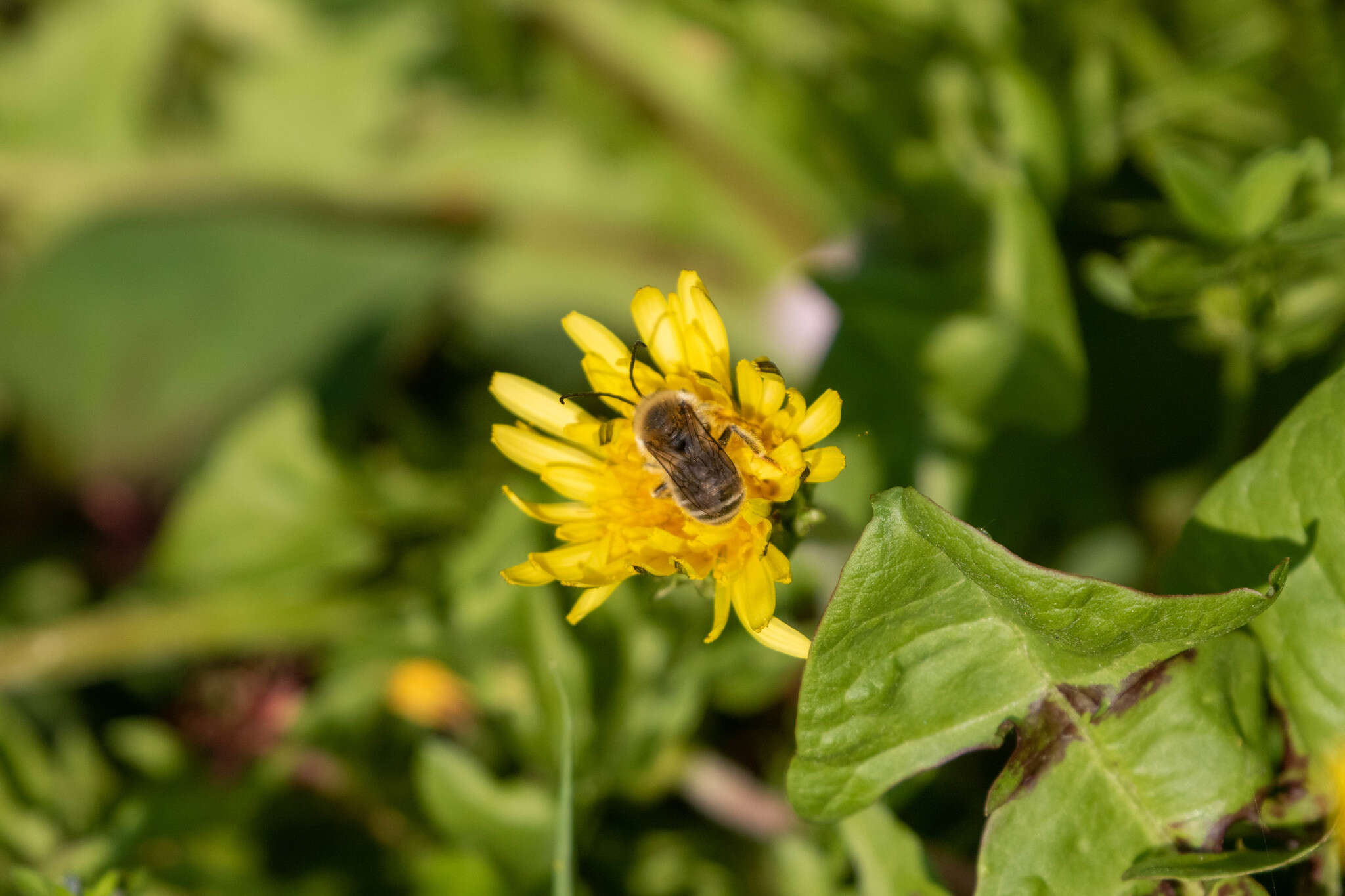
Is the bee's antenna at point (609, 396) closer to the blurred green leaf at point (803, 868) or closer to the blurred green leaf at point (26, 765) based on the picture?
the blurred green leaf at point (803, 868)

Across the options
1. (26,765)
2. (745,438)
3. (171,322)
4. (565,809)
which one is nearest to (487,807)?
(565,809)

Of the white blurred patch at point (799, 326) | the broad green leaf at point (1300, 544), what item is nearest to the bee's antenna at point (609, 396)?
the broad green leaf at point (1300, 544)

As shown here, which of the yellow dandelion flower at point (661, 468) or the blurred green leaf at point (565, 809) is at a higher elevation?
the yellow dandelion flower at point (661, 468)

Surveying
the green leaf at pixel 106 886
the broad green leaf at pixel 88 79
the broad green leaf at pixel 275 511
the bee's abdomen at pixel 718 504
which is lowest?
the green leaf at pixel 106 886

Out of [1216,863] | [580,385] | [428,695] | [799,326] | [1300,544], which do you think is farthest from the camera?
[580,385]

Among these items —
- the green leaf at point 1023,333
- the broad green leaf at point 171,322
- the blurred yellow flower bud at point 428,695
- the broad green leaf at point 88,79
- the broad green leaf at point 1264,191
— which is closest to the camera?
the broad green leaf at point 1264,191

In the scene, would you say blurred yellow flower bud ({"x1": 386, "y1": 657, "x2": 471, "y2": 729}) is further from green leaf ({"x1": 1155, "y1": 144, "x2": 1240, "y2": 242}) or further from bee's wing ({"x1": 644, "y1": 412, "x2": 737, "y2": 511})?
green leaf ({"x1": 1155, "y1": 144, "x2": 1240, "y2": 242})

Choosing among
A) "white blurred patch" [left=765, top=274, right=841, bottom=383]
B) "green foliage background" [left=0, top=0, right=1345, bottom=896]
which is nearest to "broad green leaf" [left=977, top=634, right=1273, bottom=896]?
"green foliage background" [left=0, top=0, right=1345, bottom=896]

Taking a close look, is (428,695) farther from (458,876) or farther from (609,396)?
(609,396)
